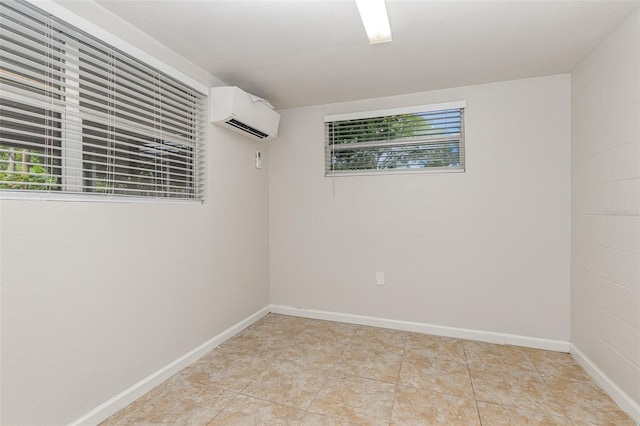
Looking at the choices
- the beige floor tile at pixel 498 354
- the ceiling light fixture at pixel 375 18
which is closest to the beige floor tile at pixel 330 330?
the beige floor tile at pixel 498 354

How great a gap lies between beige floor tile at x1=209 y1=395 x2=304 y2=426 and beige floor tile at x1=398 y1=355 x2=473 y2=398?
80 centimetres

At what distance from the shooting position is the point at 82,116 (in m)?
1.67

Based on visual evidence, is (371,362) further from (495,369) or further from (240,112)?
(240,112)

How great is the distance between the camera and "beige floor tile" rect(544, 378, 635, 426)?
5.69 feet

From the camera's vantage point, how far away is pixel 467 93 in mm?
2809

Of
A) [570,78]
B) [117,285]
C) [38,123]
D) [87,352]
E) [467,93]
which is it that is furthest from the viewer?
[467,93]

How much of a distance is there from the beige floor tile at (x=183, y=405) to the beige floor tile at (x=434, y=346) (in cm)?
149

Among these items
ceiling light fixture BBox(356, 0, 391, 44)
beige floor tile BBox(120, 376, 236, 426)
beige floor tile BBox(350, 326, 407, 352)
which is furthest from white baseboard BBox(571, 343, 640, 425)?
ceiling light fixture BBox(356, 0, 391, 44)

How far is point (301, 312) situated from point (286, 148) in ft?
5.93

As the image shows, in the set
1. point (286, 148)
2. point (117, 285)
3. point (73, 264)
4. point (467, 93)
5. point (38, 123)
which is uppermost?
point (467, 93)

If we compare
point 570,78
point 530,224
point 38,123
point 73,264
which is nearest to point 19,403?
point 73,264

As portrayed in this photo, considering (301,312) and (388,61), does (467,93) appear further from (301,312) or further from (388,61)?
(301,312)

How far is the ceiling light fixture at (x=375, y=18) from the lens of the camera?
156 cm

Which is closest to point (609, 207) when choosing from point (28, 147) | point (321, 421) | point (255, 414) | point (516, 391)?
point (516, 391)
